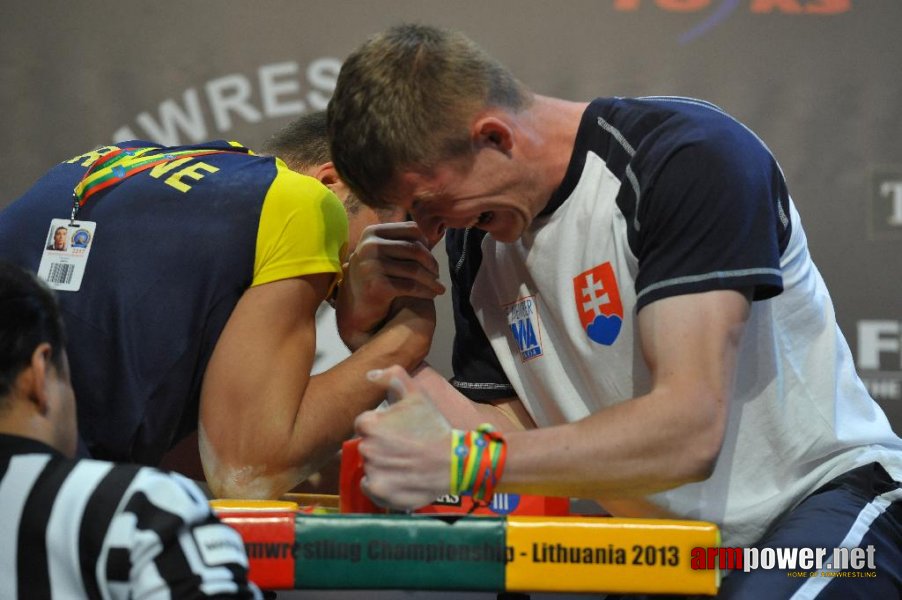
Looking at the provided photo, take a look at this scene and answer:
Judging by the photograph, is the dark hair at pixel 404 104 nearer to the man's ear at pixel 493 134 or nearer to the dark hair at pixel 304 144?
the man's ear at pixel 493 134

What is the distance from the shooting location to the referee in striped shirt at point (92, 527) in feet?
3.33

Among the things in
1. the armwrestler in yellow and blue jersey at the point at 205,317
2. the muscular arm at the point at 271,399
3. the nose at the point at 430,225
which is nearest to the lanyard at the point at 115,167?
the armwrestler in yellow and blue jersey at the point at 205,317

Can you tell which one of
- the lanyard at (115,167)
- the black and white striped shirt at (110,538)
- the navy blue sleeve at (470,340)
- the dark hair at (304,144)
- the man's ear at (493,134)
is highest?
the man's ear at (493,134)

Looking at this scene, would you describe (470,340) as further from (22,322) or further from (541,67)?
(541,67)

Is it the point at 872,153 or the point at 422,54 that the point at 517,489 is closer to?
the point at 422,54

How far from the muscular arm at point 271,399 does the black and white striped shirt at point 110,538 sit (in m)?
0.50

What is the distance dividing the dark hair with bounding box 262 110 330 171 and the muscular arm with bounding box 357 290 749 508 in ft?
3.16

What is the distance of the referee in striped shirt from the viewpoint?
1.01 m

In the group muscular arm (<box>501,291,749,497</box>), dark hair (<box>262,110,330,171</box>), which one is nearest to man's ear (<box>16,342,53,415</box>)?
muscular arm (<box>501,291,749,497</box>)

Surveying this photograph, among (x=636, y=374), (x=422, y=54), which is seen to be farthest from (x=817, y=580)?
(x=422, y=54)

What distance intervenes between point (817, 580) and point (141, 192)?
1.15 meters

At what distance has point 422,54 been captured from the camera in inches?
61.2

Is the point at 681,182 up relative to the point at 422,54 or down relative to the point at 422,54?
down

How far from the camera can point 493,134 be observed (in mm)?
1575
